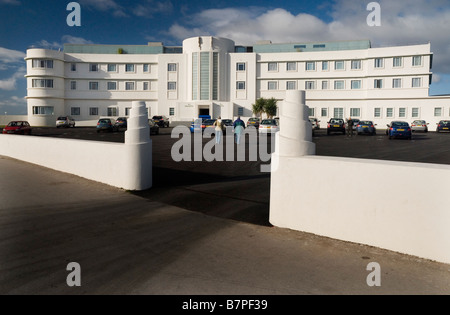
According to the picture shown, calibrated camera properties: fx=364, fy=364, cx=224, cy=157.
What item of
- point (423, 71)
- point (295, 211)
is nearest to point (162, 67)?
point (423, 71)

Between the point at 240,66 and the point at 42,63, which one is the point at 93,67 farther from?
the point at 240,66

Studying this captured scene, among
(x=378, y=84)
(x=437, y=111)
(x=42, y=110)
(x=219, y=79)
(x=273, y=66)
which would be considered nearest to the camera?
(x=437, y=111)

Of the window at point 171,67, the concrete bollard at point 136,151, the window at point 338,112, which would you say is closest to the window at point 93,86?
the window at point 171,67

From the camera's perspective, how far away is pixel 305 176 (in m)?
5.78

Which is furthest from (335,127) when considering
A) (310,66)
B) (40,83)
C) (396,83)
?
(40,83)

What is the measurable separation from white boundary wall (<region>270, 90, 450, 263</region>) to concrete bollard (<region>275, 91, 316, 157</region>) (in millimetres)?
94

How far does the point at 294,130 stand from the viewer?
6055 millimetres

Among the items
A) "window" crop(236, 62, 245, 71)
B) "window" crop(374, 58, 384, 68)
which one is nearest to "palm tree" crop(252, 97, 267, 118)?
"window" crop(236, 62, 245, 71)

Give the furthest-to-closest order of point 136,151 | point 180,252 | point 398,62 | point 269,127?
point 398,62
point 269,127
point 136,151
point 180,252

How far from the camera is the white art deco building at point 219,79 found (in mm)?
59594

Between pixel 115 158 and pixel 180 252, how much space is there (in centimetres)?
560

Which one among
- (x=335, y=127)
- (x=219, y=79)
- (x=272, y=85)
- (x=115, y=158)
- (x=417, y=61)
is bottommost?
(x=115, y=158)

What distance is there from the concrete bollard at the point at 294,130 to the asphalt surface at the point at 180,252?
4.42 ft

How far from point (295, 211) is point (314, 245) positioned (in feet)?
2.65
